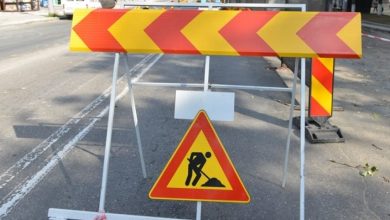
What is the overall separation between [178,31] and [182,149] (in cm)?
83

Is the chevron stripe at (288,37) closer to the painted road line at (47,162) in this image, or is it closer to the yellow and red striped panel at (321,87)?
the painted road line at (47,162)

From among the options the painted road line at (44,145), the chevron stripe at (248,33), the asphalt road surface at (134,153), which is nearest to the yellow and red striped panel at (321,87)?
the asphalt road surface at (134,153)

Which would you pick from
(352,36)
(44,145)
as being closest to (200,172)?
(352,36)

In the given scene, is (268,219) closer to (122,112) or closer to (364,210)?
(364,210)

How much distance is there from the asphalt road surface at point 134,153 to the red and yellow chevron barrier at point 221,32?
3.17 ft

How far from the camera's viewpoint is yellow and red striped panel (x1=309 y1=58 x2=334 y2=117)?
19.3ft

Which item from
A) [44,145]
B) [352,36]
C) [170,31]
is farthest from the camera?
[44,145]

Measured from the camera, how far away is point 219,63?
41.9 ft

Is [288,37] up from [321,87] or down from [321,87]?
up

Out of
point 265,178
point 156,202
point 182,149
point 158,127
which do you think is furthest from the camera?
point 158,127

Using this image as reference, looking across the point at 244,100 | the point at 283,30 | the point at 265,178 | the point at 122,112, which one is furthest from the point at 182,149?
the point at 244,100

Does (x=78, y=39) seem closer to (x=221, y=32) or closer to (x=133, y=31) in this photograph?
(x=133, y=31)

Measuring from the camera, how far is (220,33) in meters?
3.23

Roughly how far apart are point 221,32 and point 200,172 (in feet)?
A: 3.23
